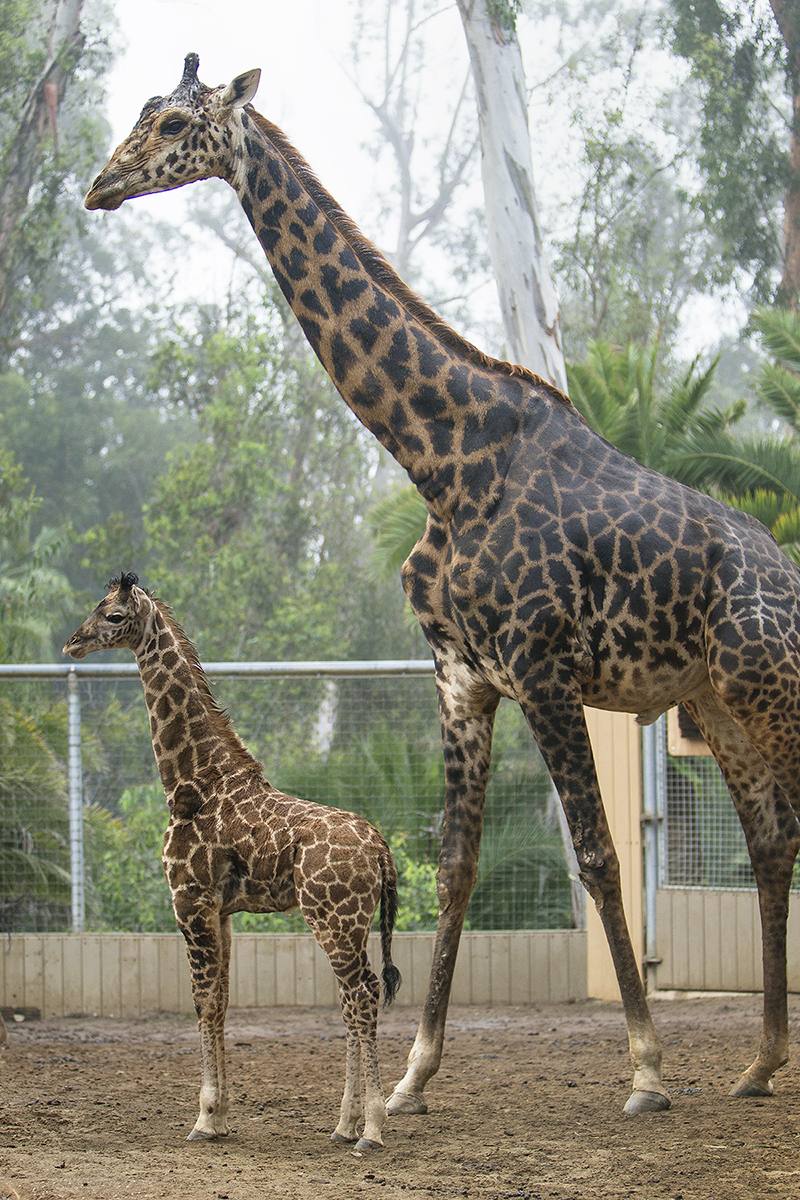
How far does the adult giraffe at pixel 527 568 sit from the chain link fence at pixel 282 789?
2939 mm

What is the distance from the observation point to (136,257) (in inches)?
1619

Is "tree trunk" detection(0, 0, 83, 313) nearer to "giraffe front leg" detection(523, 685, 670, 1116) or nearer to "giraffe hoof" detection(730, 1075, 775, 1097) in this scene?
"giraffe front leg" detection(523, 685, 670, 1116)

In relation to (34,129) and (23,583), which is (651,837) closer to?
(23,583)

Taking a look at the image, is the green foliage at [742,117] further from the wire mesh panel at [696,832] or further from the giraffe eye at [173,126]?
the giraffe eye at [173,126]

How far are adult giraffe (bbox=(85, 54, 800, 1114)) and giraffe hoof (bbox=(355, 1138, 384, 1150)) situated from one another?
2.16 ft

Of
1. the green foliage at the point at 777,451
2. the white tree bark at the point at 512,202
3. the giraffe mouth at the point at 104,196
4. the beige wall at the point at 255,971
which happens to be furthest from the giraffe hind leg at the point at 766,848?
the green foliage at the point at 777,451

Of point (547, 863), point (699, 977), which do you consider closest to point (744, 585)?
point (699, 977)

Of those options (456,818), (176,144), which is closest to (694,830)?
(456,818)

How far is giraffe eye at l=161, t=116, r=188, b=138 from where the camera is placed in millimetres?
4766

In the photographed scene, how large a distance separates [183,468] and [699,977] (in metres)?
16.6

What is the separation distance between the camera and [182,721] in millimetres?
4785

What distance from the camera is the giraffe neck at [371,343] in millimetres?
4789

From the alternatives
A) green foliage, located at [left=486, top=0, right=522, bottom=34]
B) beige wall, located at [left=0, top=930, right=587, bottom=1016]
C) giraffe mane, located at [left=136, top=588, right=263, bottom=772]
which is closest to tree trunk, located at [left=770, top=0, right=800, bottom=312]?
green foliage, located at [left=486, top=0, right=522, bottom=34]

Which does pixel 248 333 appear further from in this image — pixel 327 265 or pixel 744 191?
pixel 327 265
